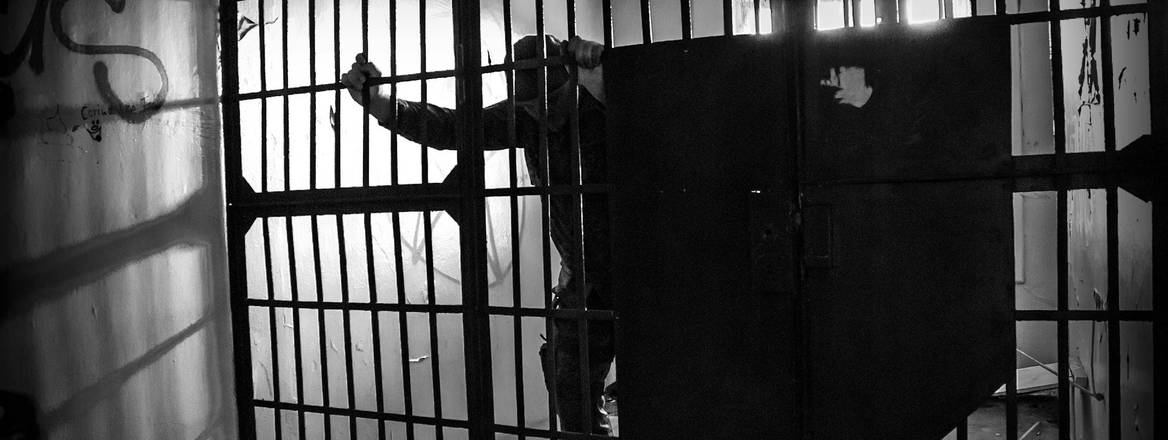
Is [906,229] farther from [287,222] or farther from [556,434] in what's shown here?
[287,222]

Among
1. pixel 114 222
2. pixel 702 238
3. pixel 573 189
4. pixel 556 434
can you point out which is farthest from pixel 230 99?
pixel 702 238

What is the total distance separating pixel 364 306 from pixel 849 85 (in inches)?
66.1

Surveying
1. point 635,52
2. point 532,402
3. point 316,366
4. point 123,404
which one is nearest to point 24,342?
point 123,404

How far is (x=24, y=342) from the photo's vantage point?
2338 millimetres

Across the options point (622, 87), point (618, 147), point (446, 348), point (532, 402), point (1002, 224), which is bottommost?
point (532, 402)

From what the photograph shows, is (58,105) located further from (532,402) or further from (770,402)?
(532,402)

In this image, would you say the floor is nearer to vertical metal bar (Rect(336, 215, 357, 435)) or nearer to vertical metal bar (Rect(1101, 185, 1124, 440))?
vertical metal bar (Rect(1101, 185, 1124, 440))

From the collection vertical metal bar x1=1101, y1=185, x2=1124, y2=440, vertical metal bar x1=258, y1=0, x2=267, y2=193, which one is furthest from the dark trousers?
vertical metal bar x1=1101, y1=185, x2=1124, y2=440

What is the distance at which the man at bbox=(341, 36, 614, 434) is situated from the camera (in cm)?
234

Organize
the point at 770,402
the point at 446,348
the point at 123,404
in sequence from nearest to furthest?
the point at 770,402
the point at 123,404
the point at 446,348

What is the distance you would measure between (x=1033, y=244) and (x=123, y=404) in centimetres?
630

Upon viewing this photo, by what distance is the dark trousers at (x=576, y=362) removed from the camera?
2.48 m

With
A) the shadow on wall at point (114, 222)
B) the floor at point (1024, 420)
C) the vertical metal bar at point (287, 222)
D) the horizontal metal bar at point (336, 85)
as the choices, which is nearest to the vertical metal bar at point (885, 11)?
the horizontal metal bar at point (336, 85)

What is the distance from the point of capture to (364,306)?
254 centimetres
